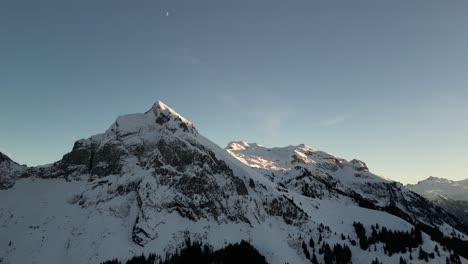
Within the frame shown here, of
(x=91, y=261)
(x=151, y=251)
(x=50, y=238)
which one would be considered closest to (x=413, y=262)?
(x=151, y=251)

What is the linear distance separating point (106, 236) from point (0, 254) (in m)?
51.2

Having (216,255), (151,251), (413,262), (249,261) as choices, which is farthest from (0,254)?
(413,262)

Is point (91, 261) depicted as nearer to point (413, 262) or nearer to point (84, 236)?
point (84, 236)

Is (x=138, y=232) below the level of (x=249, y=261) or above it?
above

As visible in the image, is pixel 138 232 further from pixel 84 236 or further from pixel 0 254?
pixel 0 254

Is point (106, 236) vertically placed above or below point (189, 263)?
above

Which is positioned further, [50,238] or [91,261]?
[50,238]

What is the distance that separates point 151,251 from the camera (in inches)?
7534

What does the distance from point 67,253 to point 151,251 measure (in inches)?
1653

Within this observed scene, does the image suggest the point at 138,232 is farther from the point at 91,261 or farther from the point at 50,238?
the point at 50,238

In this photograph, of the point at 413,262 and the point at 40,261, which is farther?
the point at 413,262

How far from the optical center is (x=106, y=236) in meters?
199

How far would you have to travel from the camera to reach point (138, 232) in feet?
654

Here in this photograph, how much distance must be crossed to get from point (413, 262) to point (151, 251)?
456ft
